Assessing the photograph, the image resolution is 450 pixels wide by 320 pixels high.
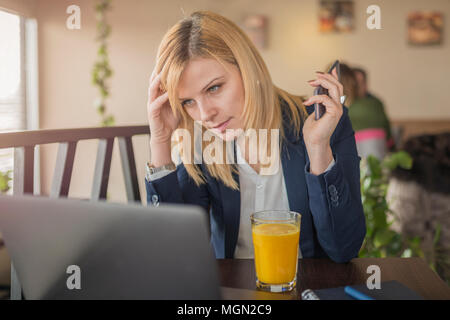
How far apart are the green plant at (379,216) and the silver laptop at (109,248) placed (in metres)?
1.57

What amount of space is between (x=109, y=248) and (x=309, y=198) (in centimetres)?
60

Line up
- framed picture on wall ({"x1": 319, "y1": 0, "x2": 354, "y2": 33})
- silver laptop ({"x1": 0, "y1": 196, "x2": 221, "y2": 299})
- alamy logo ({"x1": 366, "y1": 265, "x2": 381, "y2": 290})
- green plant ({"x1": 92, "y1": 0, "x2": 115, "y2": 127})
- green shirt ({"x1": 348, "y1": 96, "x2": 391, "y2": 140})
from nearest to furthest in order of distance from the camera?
silver laptop ({"x1": 0, "y1": 196, "x2": 221, "y2": 299}) < alamy logo ({"x1": 366, "y1": 265, "x2": 381, "y2": 290}) < green shirt ({"x1": 348, "y1": 96, "x2": 391, "y2": 140}) < green plant ({"x1": 92, "y1": 0, "x2": 115, "y2": 127}) < framed picture on wall ({"x1": 319, "y1": 0, "x2": 354, "y2": 33})

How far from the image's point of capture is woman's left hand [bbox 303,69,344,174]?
2.82ft

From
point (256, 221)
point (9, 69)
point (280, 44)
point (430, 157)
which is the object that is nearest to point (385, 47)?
point (280, 44)

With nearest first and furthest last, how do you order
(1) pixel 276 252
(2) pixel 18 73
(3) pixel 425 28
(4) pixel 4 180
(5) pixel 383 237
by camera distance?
(1) pixel 276 252, (4) pixel 4 180, (5) pixel 383 237, (2) pixel 18 73, (3) pixel 425 28

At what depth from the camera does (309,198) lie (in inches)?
36.8

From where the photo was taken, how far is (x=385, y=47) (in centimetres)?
428

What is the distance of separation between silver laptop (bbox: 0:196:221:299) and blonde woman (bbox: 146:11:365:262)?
474mm

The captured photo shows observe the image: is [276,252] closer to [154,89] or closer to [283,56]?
[154,89]

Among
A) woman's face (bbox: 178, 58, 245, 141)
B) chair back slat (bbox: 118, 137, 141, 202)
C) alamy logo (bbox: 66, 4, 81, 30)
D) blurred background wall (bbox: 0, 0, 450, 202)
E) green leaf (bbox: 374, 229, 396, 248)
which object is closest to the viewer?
woman's face (bbox: 178, 58, 245, 141)

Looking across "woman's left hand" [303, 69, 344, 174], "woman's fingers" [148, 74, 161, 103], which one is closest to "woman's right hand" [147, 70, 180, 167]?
"woman's fingers" [148, 74, 161, 103]

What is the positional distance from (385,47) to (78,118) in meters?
3.33

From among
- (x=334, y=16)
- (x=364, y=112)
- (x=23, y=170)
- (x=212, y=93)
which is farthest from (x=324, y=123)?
(x=334, y=16)

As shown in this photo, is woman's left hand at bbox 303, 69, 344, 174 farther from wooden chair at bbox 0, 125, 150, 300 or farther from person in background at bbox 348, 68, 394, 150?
person in background at bbox 348, 68, 394, 150
